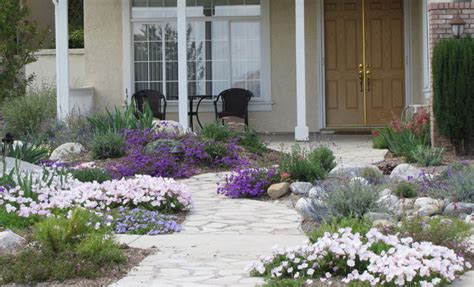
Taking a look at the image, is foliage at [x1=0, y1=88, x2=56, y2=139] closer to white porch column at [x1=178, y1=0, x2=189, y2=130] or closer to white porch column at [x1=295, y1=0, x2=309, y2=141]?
white porch column at [x1=178, y1=0, x2=189, y2=130]

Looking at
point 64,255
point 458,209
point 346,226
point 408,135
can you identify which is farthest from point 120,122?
point 346,226

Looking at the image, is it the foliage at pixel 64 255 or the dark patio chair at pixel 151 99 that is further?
the dark patio chair at pixel 151 99

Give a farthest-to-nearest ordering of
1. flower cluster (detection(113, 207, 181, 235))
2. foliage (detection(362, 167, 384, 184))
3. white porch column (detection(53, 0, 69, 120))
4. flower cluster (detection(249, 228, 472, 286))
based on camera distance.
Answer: white porch column (detection(53, 0, 69, 120)), foliage (detection(362, 167, 384, 184)), flower cluster (detection(113, 207, 181, 235)), flower cluster (detection(249, 228, 472, 286))

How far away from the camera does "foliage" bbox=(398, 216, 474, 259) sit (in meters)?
6.96

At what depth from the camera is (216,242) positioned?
808cm

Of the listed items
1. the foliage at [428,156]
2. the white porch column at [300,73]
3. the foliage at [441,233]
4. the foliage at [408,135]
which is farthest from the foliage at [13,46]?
the foliage at [441,233]

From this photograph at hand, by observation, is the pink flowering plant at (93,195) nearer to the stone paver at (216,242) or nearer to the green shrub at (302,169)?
the stone paver at (216,242)

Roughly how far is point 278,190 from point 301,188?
0.90ft

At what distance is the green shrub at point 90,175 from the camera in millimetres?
10969

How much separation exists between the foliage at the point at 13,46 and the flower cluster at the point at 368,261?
14044 mm

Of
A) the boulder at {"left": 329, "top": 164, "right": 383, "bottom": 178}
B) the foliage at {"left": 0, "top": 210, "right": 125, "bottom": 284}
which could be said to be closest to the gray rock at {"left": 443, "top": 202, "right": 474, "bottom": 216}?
the boulder at {"left": 329, "top": 164, "right": 383, "bottom": 178}

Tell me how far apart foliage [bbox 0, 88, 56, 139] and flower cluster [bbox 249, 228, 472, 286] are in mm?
9974

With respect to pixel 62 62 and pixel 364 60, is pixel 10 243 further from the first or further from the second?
pixel 364 60

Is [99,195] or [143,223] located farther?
[99,195]
